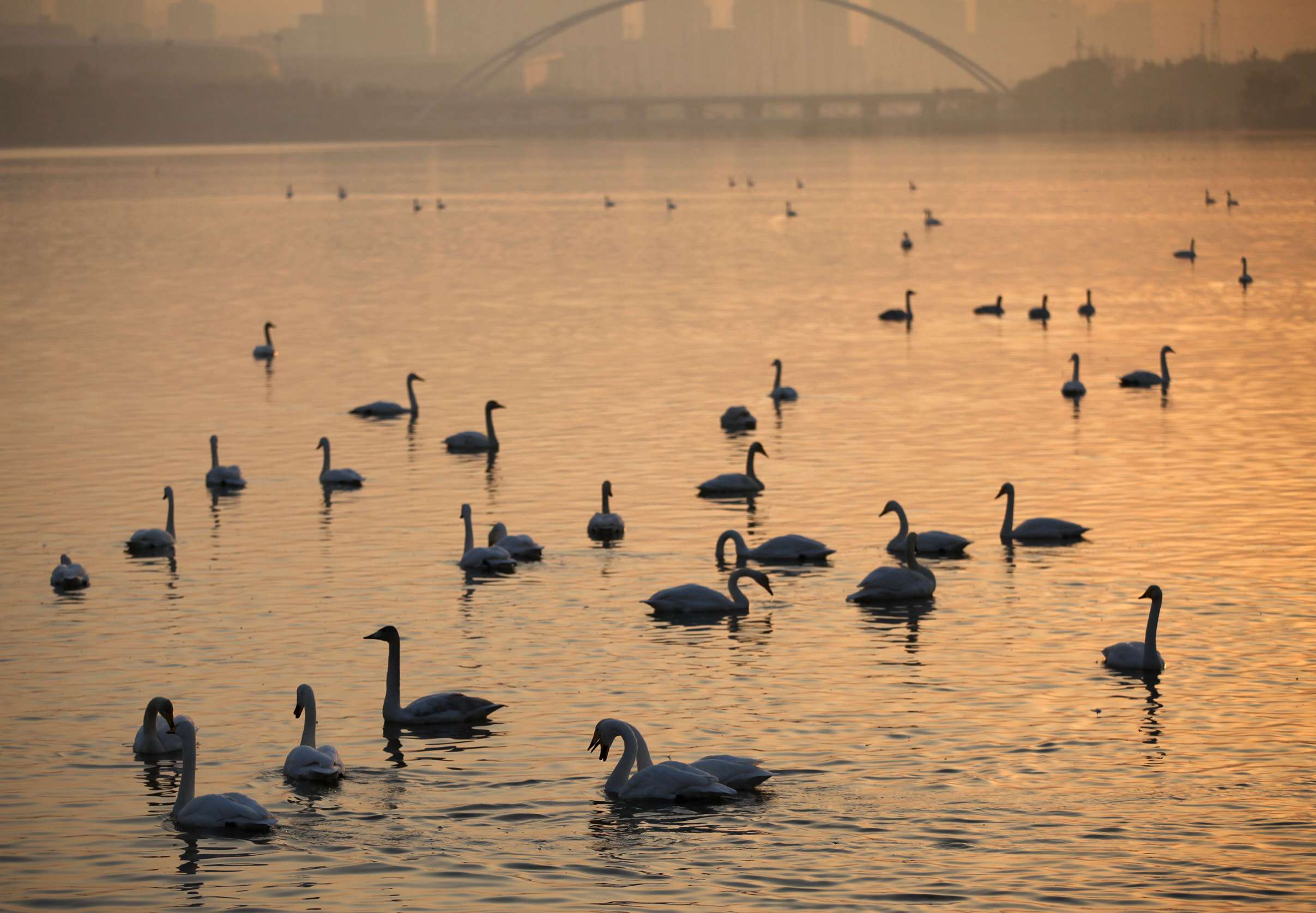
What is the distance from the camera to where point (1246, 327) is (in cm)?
5147

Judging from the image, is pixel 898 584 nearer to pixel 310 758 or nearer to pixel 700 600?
pixel 700 600

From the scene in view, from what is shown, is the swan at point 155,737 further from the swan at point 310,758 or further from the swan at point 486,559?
the swan at point 486,559

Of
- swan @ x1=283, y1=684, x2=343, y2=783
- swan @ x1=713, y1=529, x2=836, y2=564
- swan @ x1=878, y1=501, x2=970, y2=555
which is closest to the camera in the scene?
swan @ x1=283, y1=684, x2=343, y2=783

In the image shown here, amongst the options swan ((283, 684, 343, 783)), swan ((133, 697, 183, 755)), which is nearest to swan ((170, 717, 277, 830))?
swan ((283, 684, 343, 783))

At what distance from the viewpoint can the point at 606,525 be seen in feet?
84.8

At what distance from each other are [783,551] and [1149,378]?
18442 millimetres

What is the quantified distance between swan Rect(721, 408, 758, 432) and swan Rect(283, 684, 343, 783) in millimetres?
19241

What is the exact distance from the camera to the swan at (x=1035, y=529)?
2528cm

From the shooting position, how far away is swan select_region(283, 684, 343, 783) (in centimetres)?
1634

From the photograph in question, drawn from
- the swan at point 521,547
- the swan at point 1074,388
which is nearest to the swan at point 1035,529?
the swan at point 521,547

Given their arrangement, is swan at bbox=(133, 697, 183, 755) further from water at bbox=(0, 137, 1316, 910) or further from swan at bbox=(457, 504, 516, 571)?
swan at bbox=(457, 504, 516, 571)

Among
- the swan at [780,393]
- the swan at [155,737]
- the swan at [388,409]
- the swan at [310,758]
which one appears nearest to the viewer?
the swan at [310,758]

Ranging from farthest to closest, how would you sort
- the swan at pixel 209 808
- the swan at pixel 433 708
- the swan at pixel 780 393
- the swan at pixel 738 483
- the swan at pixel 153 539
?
the swan at pixel 780 393 → the swan at pixel 738 483 → the swan at pixel 153 539 → the swan at pixel 433 708 → the swan at pixel 209 808

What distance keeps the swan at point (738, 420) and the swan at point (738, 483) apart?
6194mm
